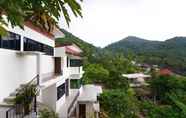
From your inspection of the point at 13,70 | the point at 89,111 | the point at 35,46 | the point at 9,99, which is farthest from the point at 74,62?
the point at 9,99

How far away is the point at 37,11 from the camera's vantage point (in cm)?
227

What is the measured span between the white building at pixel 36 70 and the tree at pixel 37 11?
289cm

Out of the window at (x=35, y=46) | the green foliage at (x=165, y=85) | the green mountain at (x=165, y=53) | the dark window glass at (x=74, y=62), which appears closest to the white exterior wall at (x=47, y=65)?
the window at (x=35, y=46)

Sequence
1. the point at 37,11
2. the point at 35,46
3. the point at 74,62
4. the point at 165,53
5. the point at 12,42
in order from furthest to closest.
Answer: the point at 165,53, the point at 74,62, the point at 35,46, the point at 12,42, the point at 37,11

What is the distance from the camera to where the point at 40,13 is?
2295 mm

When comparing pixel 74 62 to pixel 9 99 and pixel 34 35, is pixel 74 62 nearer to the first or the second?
pixel 34 35

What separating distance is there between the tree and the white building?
289 cm

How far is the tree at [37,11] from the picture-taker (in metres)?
1.90

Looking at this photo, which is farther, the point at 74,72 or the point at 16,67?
the point at 74,72

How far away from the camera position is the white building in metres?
12.6

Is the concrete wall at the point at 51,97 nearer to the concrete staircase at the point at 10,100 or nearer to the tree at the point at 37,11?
the concrete staircase at the point at 10,100

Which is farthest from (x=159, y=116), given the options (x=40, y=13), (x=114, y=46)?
(x=114, y=46)

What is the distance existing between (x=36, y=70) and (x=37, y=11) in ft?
51.2

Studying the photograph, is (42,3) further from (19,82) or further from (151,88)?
(151,88)
